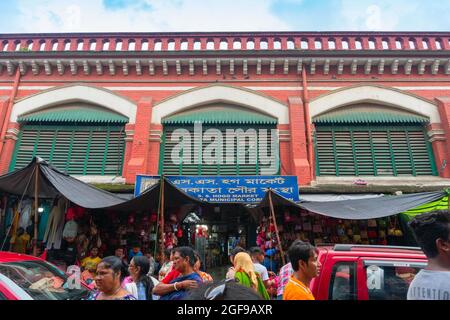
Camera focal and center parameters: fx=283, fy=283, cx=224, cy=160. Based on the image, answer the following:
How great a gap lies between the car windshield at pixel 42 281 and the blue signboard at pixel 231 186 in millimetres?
3472

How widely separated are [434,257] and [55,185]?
21.8ft

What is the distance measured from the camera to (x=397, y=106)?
34.4 feet

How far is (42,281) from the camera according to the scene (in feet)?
12.0

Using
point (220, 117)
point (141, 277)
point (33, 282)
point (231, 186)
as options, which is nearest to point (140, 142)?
point (220, 117)

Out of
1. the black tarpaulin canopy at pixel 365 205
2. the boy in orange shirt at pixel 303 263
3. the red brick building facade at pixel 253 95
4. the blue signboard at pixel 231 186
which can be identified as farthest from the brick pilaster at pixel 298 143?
the boy in orange shirt at pixel 303 263

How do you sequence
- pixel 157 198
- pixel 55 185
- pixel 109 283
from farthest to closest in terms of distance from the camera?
pixel 157 198 → pixel 55 185 → pixel 109 283

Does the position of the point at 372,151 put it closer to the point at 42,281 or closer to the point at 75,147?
the point at 42,281

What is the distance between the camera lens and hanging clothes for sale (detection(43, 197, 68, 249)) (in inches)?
303

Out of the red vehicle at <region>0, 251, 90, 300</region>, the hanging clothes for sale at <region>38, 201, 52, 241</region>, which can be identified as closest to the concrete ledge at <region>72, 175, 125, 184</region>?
the hanging clothes for sale at <region>38, 201, 52, 241</region>

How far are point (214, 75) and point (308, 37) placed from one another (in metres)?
4.13

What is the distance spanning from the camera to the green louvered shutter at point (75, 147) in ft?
33.3

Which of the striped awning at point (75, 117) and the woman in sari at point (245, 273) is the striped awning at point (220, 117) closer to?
the striped awning at point (75, 117)
